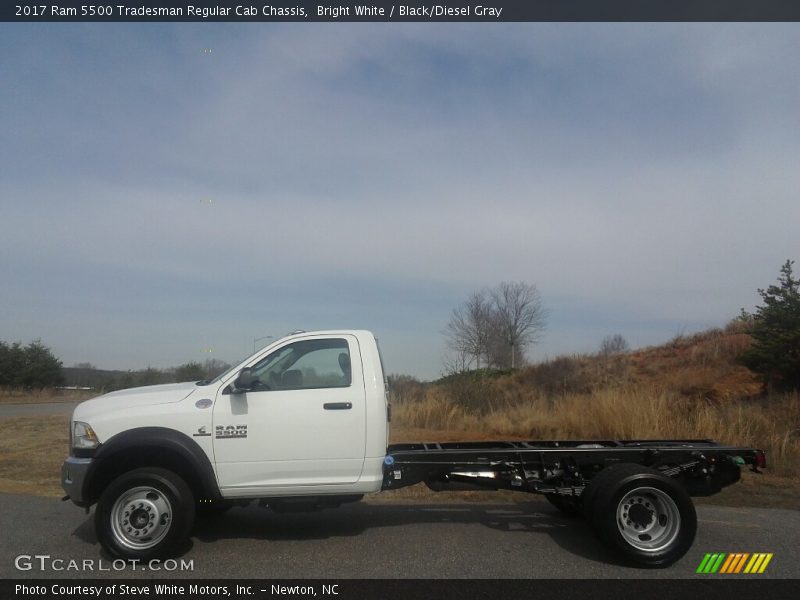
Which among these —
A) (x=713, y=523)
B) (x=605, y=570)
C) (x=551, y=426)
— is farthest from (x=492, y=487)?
(x=551, y=426)

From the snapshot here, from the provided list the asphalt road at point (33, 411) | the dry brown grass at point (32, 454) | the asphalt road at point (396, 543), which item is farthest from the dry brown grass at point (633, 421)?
the asphalt road at point (33, 411)

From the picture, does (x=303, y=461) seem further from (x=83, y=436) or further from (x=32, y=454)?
(x=32, y=454)

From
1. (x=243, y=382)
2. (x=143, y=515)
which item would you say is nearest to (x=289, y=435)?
(x=243, y=382)

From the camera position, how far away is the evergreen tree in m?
19.0

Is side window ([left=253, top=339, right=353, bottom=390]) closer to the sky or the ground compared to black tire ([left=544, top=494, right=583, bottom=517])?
closer to the sky

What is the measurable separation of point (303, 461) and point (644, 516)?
3235mm

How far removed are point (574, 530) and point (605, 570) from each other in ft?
4.20

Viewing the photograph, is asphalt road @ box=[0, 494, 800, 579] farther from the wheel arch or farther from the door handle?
the door handle

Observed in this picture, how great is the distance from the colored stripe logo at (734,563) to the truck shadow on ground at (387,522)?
0.77 meters

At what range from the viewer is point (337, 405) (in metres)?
6.25

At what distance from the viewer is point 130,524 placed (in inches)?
231

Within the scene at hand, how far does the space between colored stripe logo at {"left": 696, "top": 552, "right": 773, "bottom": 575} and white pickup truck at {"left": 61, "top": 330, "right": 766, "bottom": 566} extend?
271 mm
